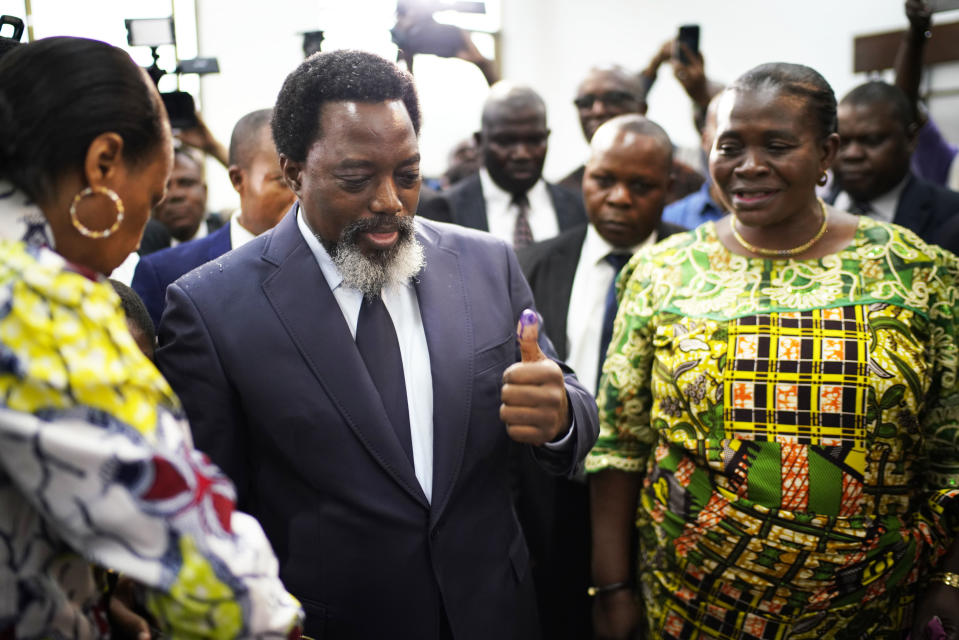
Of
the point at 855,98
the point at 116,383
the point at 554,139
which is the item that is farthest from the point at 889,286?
the point at 554,139

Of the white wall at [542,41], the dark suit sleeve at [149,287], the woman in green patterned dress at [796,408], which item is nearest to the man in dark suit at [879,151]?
the woman in green patterned dress at [796,408]

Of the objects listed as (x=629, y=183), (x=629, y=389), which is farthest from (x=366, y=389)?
(x=629, y=183)

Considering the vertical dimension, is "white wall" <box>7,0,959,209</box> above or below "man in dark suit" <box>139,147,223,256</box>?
above

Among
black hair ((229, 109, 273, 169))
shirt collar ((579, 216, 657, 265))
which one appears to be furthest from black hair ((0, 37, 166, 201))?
shirt collar ((579, 216, 657, 265))

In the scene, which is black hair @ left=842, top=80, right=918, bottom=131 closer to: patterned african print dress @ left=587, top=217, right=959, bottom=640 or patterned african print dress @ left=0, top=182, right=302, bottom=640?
patterned african print dress @ left=587, top=217, right=959, bottom=640

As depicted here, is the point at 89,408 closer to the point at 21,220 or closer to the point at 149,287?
the point at 21,220

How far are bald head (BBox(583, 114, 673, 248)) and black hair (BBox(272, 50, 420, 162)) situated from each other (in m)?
1.12

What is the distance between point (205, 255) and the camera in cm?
243

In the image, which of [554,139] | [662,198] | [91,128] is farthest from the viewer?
[554,139]

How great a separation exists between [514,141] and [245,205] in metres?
1.44

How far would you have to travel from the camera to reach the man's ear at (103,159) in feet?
3.44

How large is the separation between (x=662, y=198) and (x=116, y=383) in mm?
2187

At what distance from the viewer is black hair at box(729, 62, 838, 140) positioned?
1831 millimetres

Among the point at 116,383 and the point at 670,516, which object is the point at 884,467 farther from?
the point at 116,383
